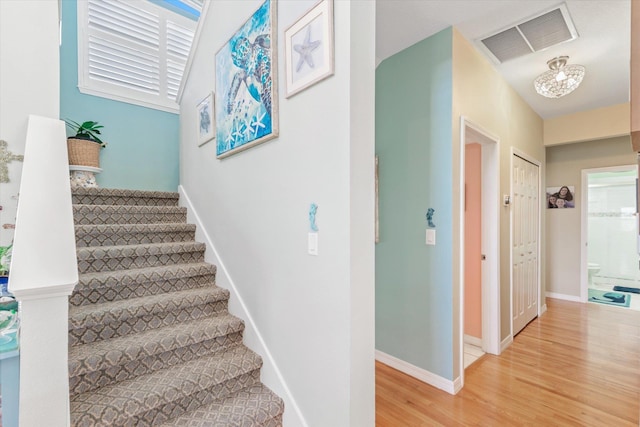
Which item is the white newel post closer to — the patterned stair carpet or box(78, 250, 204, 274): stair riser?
the patterned stair carpet

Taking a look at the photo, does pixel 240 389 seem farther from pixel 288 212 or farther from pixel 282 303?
pixel 288 212

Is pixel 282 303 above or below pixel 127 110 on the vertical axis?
below

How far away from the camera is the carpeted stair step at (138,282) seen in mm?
1877

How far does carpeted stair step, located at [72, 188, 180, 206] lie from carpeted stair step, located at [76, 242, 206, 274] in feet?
2.18

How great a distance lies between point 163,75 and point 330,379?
387 centimetres

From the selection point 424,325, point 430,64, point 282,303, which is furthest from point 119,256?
point 430,64

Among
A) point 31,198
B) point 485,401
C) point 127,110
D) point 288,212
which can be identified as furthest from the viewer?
point 127,110

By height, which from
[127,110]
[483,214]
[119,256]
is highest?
[127,110]

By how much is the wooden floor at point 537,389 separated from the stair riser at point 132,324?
1.39 m

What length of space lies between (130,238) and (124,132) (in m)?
1.65

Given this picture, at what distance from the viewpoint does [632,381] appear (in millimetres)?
2385

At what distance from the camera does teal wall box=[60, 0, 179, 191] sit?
309cm

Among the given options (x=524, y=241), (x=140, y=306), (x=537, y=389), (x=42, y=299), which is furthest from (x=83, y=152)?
(x=524, y=241)

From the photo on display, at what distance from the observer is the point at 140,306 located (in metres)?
1.85
